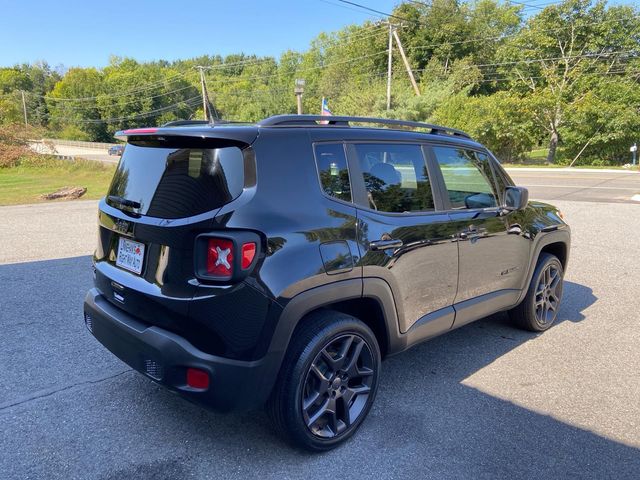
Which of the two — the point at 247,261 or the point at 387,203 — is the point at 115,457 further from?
the point at 387,203

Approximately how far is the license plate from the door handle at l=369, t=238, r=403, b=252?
4.23 feet

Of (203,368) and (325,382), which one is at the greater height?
(203,368)

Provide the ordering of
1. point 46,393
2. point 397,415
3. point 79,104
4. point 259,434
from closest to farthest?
point 259,434 → point 397,415 → point 46,393 → point 79,104

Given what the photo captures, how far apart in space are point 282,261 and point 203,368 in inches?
25.3

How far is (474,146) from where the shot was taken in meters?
3.74

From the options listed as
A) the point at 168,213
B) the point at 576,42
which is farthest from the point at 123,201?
the point at 576,42

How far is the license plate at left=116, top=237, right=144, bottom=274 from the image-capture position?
2.56 metres

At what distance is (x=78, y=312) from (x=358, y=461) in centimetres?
342

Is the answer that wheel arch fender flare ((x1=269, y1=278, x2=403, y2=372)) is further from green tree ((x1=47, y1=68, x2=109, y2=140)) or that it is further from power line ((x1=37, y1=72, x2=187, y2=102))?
power line ((x1=37, y1=72, x2=187, y2=102))

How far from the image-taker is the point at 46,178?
2211 centimetres

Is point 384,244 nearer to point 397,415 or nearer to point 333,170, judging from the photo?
point 333,170

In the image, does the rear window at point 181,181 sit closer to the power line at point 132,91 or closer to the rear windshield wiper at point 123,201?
the rear windshield wiper at point 123,201

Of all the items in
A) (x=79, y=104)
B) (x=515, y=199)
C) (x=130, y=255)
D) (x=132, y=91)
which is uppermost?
(x=132, y=91)

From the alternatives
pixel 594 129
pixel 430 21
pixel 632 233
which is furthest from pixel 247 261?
pixel 430 21
